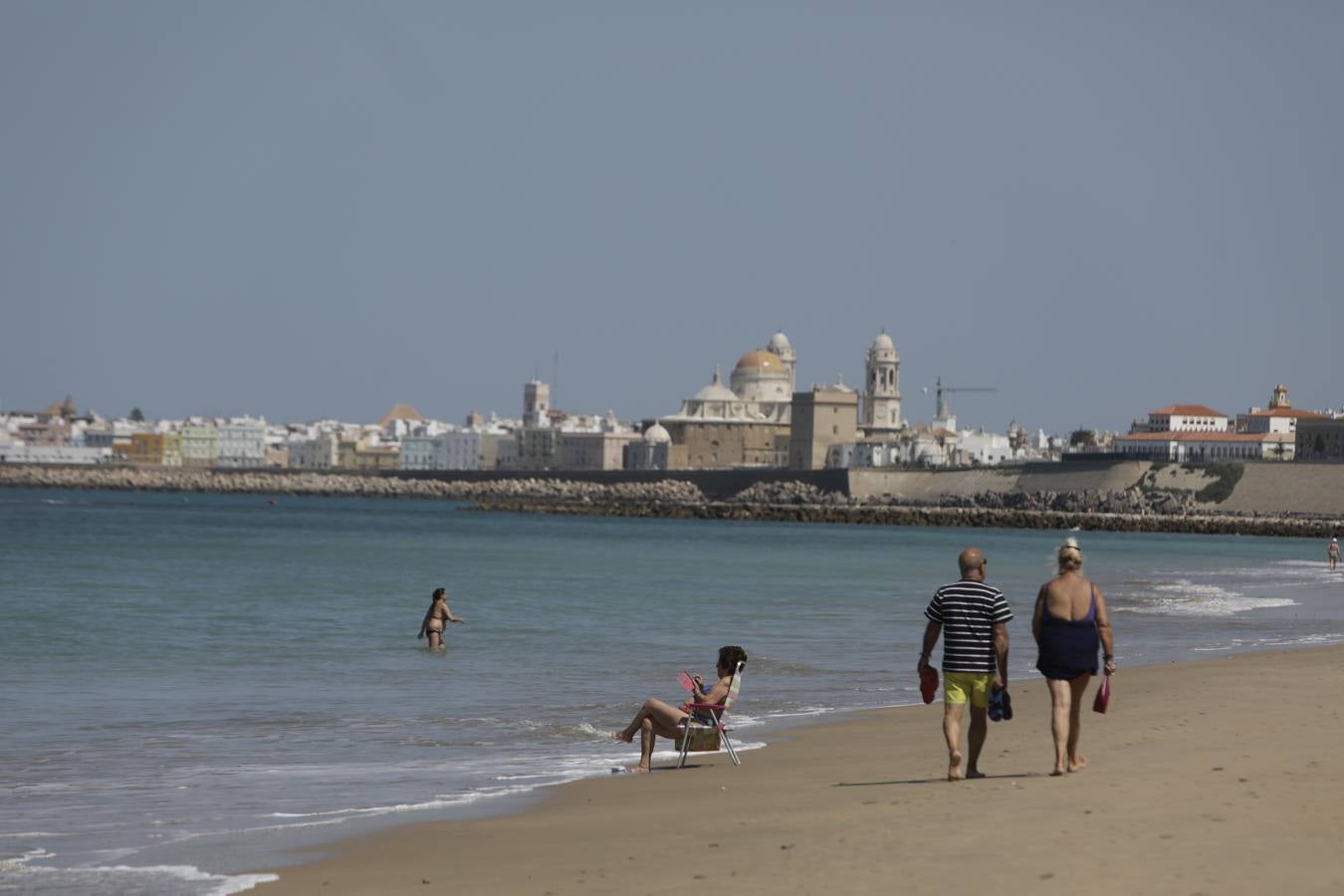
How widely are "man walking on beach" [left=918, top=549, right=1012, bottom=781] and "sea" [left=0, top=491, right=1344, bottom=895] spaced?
194 cm

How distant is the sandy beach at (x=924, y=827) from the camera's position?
6137 mm

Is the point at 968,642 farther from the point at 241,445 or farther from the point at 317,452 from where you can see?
the point at 241,445

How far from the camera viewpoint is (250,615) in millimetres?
22750

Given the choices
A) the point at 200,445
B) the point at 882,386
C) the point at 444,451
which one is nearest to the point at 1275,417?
the point at 882,386

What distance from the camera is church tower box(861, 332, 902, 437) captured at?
460 ft

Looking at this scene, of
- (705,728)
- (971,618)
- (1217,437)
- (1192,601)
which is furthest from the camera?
(1217,437)

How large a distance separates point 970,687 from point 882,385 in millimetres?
134437

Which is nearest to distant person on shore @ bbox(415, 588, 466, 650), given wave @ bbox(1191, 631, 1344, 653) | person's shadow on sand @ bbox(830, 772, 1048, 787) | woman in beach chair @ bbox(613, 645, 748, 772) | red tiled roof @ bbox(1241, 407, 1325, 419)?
wave @ bbox(1191, 631, 1344, 653)

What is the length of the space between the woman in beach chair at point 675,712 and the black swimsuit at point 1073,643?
1812 millimetres

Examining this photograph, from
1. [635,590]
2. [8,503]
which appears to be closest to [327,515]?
[8,503]

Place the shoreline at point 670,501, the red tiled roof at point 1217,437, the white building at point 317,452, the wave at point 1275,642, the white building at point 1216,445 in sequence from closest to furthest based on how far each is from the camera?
the wave at point 1275,642 < the shoreline at point 670,501 < the white building at point 1216,445 < the red tiled roof at point 1217,437 < the white building at point 317,452

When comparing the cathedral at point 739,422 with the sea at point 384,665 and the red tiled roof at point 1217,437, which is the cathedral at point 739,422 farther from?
the sea at point 384,665

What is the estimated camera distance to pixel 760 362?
14612 cm

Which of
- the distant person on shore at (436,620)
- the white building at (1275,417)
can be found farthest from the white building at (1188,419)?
the distant person on shore at (436,620)
